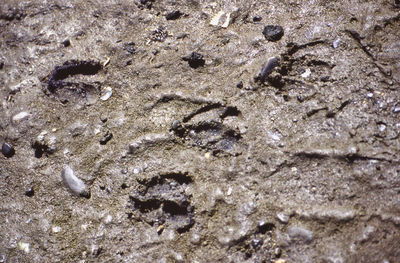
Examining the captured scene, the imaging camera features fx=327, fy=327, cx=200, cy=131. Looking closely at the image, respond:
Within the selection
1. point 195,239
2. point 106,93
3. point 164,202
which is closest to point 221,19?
point 106,93

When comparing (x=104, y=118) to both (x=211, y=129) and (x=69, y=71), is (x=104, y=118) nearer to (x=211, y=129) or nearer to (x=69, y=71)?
(x=69, y=71)

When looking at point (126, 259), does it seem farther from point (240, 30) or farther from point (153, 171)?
point (240, 30)

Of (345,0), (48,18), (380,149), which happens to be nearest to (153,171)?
(380,149)

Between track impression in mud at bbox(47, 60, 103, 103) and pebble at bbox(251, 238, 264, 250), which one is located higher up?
track impression in mud at bbox(47, 60, 103, 103)

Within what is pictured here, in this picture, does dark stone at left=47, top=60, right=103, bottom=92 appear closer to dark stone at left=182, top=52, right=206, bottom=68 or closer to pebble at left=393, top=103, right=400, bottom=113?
dark stone at left=182, top=52, right=206, bottom=68

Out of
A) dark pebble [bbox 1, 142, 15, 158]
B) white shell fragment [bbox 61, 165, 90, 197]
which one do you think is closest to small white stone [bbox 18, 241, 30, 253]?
white shell fragment [bbox 61, 165, 90, 197]

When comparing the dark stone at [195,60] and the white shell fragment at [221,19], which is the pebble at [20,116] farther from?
the white shell fragment at [221,19]
